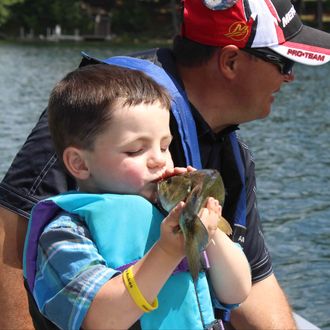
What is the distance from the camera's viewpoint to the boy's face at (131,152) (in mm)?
2260

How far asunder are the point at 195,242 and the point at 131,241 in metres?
0.25

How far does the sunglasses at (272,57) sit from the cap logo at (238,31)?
1.8 inches

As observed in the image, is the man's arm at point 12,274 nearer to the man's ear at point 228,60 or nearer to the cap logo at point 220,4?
the man's ear at point 228,60

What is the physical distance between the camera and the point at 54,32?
56625mm

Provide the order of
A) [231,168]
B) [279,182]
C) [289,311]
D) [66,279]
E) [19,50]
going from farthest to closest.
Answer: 1. [19,50]
2. [279,182]
3. [289,311]
4. [231,168]
5. [66,279]

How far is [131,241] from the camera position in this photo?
2.25 meters

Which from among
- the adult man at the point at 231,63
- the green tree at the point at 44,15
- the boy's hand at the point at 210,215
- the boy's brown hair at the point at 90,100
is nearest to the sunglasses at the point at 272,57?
A: the adult man at the point at 231,63

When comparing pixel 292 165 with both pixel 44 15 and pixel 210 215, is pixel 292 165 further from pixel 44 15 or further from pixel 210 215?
pixel 44 15

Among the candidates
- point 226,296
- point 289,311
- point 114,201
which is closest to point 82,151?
point 114,201

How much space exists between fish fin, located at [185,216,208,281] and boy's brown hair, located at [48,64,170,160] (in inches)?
15.1

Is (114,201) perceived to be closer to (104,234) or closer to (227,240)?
(104,234)

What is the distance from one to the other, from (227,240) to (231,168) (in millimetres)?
871

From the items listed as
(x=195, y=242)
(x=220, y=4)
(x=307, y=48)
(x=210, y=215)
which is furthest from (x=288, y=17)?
(x=195, y=242)

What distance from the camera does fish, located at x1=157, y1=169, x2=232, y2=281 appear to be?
2.06m
